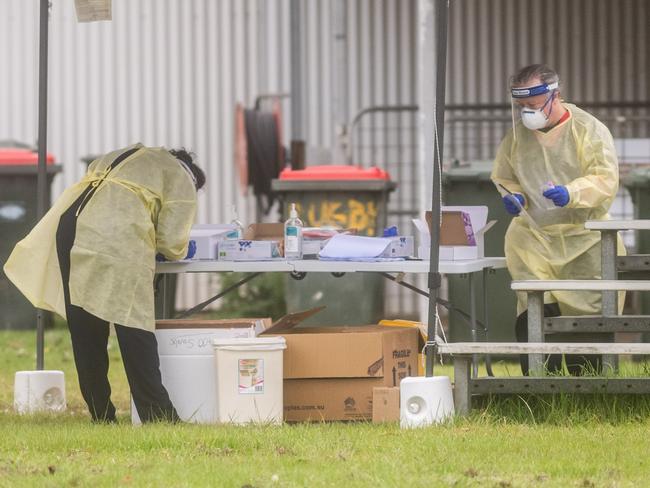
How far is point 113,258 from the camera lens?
22.3 feet

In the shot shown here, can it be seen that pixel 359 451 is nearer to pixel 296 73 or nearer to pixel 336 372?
pixel 336 372

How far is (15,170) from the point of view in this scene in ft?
39.0

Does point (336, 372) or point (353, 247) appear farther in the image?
point (353, 247)

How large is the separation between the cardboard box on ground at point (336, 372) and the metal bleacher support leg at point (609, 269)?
0.98 meters

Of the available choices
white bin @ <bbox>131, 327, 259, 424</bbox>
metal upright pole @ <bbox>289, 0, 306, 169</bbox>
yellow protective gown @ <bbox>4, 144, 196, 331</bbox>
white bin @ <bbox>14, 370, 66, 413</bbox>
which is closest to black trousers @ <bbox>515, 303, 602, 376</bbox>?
white bin @ <bbox>131, 327, 259, 424</bbox>

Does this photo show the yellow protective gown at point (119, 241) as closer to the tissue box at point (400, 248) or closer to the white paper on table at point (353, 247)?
the white paper on table at point (353, 247)

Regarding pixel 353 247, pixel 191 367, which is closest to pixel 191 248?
pixel 191 367

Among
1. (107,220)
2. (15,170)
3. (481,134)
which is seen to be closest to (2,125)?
(15,170)

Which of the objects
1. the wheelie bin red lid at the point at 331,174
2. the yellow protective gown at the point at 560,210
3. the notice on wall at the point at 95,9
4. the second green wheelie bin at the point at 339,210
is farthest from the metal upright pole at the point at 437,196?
the wheelie bin red lid at the point at 331,174

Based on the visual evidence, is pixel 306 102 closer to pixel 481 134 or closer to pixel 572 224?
pixel 481 134

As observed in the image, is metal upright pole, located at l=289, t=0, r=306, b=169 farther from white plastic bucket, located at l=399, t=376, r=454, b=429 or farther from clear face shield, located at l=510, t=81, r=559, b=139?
white plastic bucket, located at l=399, t=376, r=454, b=429

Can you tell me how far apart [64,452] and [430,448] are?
4.57ft

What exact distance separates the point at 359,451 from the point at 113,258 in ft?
5.06

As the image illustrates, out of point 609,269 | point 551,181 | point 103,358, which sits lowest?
point 103,358
